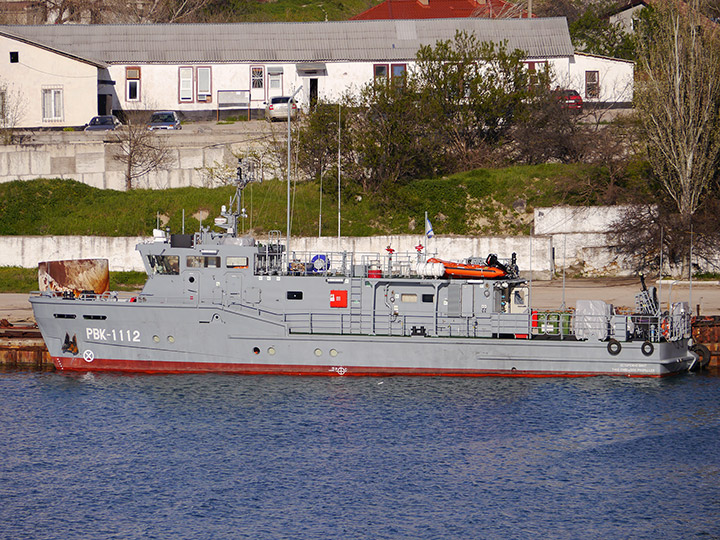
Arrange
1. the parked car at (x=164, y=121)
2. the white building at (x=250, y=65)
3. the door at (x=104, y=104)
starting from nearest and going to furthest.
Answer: the parked car at (x=164, y=121), the door at (x=104, y=104), the white building at (x=250, y=65)

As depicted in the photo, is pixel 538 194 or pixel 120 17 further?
pixel 120 17

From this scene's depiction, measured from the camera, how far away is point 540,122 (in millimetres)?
58875

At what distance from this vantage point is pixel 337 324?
3581 cm

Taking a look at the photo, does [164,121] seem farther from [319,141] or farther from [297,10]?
[297,10]

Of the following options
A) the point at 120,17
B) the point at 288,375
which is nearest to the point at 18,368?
the point at 288,375

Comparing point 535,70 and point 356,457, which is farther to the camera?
point 535,70

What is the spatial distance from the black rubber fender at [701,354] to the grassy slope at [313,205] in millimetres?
17226

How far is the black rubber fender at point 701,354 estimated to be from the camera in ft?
122

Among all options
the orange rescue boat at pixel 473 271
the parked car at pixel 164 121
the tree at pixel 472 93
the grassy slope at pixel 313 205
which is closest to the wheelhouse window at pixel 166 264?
the orange rescue boat at pixel 473 271

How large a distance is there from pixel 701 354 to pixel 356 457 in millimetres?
16655

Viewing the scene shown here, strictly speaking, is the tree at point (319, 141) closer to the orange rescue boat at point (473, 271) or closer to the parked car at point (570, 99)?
the parked car at point (570, 99)

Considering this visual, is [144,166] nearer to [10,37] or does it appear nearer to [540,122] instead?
[10,37]

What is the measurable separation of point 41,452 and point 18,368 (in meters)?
11.8

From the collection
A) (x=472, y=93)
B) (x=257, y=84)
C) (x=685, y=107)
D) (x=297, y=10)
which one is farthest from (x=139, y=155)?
(x=297, y=10)
